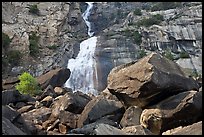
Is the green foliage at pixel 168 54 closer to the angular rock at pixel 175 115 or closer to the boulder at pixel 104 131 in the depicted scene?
the angular rock at pixel 175 115

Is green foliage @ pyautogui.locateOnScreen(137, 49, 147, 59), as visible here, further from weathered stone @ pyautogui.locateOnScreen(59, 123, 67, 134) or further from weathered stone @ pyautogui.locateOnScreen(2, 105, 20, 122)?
weathered stone @ pyautogui.locateOnScreen(2, 105, 20, 122)

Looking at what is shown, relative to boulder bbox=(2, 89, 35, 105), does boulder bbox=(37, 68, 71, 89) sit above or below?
below

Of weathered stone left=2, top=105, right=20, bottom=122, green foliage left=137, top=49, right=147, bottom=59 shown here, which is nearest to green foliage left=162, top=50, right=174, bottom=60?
green foliage left=137, top=49, right=147, bottom=59

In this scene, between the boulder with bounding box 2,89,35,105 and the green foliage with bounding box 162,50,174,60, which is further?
the green foliage with bounding box 162,50,174,60

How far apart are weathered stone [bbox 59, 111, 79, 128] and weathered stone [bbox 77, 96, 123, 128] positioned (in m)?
0.40

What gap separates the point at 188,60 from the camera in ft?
217

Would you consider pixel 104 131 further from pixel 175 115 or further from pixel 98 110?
pixel 98 110

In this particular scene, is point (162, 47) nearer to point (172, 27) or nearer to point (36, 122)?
point (172, 27)

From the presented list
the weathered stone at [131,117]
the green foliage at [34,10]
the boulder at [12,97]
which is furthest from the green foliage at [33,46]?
the weathered stone at [131,117]

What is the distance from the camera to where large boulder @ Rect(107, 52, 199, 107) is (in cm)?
1903

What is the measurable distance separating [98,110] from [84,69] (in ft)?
133

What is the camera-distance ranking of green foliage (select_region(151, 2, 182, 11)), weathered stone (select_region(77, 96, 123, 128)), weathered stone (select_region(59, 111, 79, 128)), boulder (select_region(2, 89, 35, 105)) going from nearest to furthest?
weathered stone (select_region(77, 96, 123, 128))
weathered stone (select_region(59, 111, 79, 128))
boulder (select_region(2, 89, 35, 105))
green foliage (select_region(151, 2, 182, 11))

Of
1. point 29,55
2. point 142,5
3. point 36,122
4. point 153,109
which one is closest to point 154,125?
point 153,109

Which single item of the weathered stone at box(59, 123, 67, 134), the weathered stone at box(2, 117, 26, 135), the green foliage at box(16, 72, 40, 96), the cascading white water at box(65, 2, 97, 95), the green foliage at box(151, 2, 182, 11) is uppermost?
the green foliage at box(151, 2, 182, 11)
